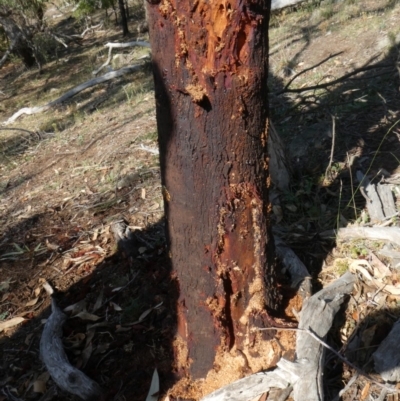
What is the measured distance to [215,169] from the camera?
2.01 meters

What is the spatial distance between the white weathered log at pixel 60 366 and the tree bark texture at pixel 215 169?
527 mm

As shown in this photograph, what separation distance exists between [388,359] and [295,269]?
28.9 inches

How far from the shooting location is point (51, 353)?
287cm

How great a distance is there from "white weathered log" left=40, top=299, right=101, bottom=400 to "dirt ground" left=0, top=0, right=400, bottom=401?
3.6 inches

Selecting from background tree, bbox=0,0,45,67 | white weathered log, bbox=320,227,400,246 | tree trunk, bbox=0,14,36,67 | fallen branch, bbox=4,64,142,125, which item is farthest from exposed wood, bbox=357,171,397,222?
tree trunk, bbox=0,14,36,67

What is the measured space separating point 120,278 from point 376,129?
8.44 ft

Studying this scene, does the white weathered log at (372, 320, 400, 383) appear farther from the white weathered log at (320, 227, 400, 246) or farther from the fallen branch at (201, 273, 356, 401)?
the white weathered log at (320, 227, 400, 246)

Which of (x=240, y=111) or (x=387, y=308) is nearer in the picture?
(x=240, y=111)

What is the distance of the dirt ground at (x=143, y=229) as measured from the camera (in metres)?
2.66

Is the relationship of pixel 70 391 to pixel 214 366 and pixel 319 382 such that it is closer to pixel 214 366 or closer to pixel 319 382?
pixel 214 366

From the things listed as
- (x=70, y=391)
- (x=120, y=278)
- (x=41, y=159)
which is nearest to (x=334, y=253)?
(x=120, y=278)

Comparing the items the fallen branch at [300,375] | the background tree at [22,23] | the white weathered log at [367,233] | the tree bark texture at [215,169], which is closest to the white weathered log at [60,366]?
the tree bark texture at [215,169]

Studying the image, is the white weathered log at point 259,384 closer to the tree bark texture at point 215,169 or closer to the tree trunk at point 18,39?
the tree bark texture at point 215,169

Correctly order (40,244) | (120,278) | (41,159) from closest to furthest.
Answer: (120,278)
(40,244)
(41,159)
